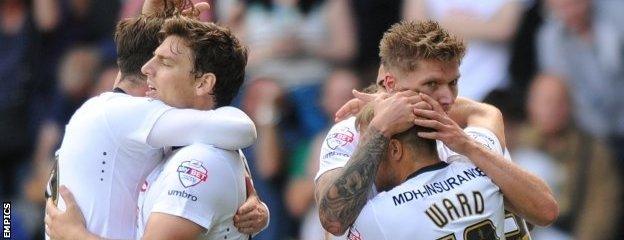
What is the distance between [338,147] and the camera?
15.9ft

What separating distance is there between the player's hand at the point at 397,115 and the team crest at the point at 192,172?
638 millimetres

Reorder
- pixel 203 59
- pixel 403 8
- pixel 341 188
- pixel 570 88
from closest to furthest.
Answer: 1. pixel 341 188
2. pixel 203 59
3. pixel 570 88
4. pixel 403 8

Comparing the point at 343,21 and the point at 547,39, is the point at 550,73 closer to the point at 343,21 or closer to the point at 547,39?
the point at 547,39

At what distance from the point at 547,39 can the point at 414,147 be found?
3392 millimetres

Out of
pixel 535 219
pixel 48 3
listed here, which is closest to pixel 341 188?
pixel 535 219

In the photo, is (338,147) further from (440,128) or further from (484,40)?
(484,40)

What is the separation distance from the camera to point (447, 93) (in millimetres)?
4621

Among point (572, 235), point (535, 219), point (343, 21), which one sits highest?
point (535, 219)

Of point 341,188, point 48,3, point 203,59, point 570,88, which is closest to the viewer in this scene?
point 341,188

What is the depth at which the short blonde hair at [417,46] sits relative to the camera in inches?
181

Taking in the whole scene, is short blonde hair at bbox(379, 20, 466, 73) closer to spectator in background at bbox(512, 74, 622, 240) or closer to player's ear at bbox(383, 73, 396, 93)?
player's ear at bbox(383, 73, 396, 93)

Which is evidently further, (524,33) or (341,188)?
(524,33)

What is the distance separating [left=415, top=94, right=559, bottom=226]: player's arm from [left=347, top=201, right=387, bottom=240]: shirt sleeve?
0.32m

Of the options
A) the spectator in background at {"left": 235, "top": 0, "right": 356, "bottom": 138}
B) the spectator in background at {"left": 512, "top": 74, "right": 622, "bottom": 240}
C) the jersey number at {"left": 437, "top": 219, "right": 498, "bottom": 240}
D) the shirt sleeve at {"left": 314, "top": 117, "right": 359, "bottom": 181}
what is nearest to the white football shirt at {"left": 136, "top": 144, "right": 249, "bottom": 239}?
the shirt sleeve at {"left": 314, "top": 117, "right": 359, "bottom": 181}
